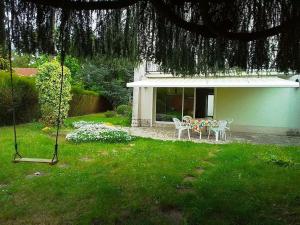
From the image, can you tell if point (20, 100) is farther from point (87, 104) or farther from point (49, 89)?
point (87, 104)

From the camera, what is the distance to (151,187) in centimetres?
822

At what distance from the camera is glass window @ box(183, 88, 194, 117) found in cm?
2456

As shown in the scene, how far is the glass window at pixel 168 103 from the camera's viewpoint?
2480 cm

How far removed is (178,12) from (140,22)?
0.49 metres

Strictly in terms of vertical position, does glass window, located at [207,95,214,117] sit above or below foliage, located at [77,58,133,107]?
below

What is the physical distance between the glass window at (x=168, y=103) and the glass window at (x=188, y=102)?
0.36 meters

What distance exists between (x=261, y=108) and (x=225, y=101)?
240cm

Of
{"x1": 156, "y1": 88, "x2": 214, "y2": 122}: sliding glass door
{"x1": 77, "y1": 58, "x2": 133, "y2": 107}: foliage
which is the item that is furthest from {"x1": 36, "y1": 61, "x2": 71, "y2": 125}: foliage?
{"x1": 77, "y1": 58, "x2": 133, "y2": 107}: foliage

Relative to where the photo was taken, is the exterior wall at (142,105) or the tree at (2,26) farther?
the exterior wall at (142,105)

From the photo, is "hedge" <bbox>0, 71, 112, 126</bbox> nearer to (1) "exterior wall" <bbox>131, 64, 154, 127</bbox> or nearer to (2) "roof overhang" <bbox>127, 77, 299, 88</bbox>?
(2) "roof overhang" <bbox>127, 77, 299, 88</bbox>

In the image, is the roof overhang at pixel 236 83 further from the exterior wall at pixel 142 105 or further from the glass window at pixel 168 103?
the exterior wall at pixel 142 105

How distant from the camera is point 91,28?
4320 millimetres

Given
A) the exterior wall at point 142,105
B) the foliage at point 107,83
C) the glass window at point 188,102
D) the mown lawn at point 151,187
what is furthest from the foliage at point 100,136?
the foliage at point 107,83

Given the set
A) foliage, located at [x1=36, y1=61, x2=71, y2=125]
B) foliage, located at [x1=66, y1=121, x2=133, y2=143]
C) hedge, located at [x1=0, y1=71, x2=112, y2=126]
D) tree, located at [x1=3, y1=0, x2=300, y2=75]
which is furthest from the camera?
foliage, located at [x1=36, y1=61, x2=71, y2=125]
